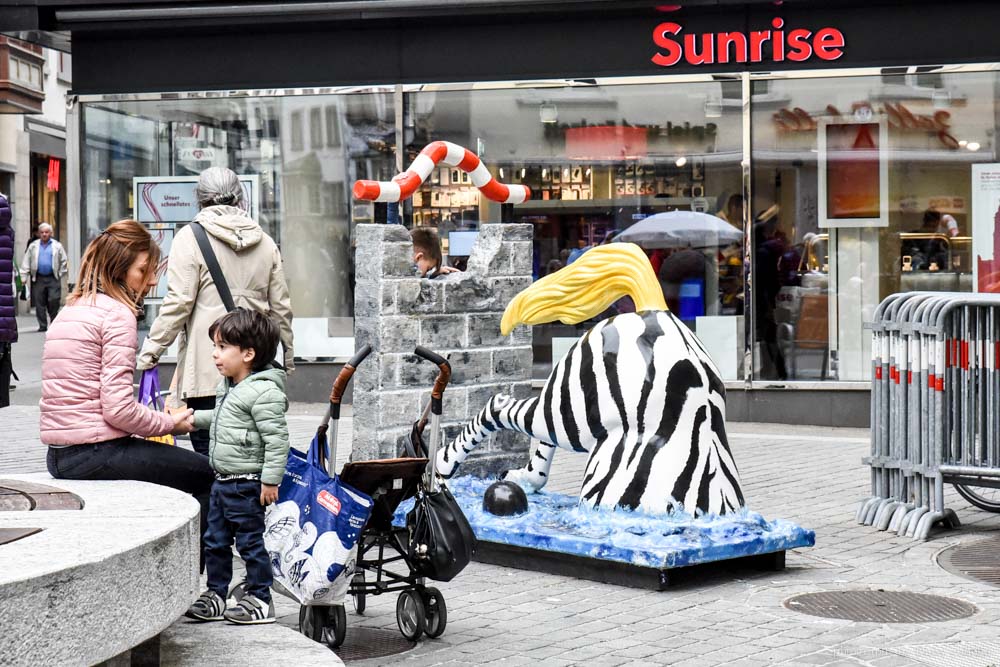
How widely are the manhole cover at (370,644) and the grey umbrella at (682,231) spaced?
28.5ft

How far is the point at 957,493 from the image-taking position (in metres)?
10.4

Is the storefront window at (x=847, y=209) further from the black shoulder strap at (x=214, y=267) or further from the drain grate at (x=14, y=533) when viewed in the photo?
the drain grate at (x=14, y=533)

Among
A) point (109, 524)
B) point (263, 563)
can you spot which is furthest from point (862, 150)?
point (109, 524)

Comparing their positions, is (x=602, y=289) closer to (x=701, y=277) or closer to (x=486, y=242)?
(x=486, y=242)

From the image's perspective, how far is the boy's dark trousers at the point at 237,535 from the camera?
6.24 meters

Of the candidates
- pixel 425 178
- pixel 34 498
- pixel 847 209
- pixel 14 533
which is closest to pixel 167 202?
pixel 847 209

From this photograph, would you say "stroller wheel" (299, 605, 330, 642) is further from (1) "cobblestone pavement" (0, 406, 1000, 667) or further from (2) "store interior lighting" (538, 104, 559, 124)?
(2) "store interior lighting" (538, 104, 559, 124)

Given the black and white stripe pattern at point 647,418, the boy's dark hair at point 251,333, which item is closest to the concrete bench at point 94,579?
the boy's dark hair at point 251,333

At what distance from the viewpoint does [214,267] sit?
7914 millimetres

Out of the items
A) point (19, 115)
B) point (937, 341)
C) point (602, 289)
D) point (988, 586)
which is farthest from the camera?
point (19, 115)

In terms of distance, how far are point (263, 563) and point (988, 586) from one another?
12.2 ft

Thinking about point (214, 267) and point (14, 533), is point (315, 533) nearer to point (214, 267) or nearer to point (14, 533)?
point (14, 533)

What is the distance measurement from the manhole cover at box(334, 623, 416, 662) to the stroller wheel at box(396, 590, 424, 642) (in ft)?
0.16

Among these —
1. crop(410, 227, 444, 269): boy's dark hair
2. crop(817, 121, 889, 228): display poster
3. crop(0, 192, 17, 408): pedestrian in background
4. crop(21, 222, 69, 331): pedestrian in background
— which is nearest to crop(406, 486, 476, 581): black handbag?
crop(410, 227, 444, 269): boy's dark hair
